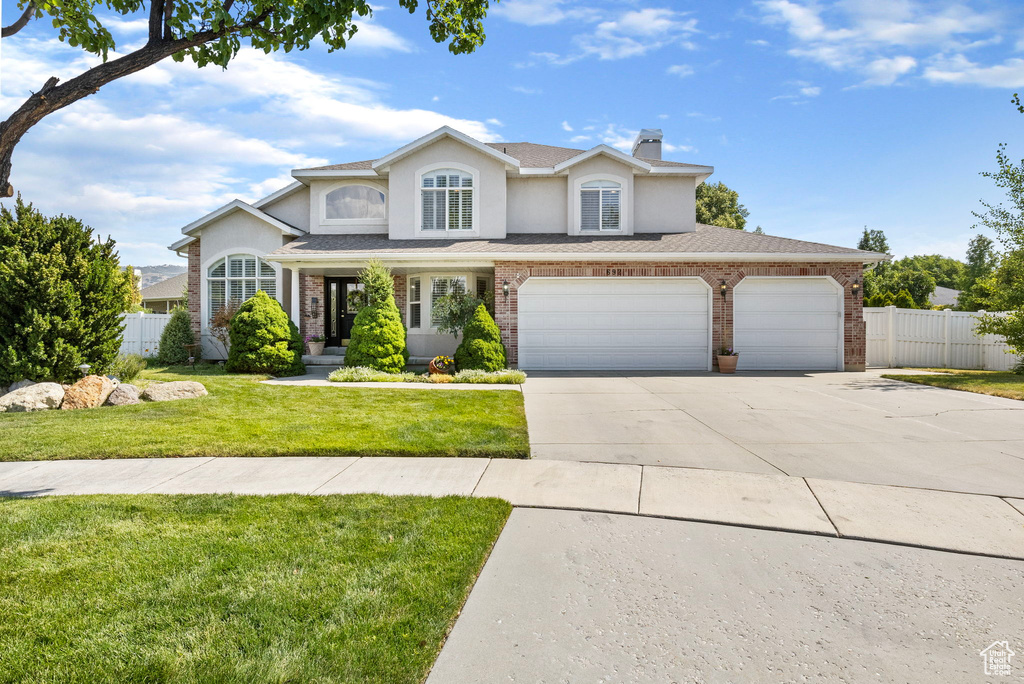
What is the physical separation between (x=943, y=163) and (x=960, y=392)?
9.99 meters

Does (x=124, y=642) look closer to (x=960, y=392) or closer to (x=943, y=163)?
(x=960, y=392)

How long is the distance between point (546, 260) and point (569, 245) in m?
1.00

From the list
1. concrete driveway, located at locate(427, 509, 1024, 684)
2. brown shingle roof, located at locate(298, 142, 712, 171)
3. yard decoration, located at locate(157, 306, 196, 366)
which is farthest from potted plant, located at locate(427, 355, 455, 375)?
concrete driveway, located at locate(427, 509, 1024, 684)

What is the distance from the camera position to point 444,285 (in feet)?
54.7

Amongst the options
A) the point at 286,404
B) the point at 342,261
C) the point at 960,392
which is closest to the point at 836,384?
the point at 960,392

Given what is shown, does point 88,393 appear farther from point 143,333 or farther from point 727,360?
point 727,360

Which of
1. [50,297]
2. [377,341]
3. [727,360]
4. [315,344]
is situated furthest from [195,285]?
[727,360]

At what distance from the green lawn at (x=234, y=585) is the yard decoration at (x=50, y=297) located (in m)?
6.17

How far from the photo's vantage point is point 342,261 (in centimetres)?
1495

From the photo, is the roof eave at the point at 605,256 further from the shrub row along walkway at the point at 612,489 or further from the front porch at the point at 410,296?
the shrub row along walkway at the point at 612,489

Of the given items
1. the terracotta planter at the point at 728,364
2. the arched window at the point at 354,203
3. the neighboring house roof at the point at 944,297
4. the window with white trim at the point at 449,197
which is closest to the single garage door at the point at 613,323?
the terracotta planter at the point at 728,364

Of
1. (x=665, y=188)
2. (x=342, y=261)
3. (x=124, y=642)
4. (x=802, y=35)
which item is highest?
(x=802, y=35)

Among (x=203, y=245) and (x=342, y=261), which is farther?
(x=203, y=245)

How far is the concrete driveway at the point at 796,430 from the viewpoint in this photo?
5.46 meters
